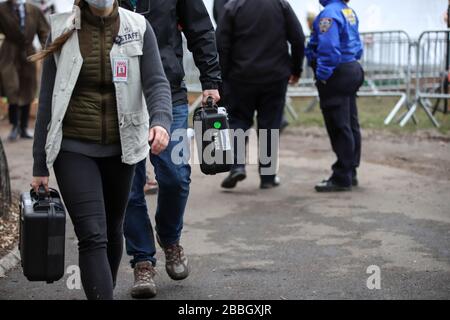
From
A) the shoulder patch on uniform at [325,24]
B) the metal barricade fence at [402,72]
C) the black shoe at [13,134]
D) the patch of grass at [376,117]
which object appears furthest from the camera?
the metal barricade fence at [402,72]

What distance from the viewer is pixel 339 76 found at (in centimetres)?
853

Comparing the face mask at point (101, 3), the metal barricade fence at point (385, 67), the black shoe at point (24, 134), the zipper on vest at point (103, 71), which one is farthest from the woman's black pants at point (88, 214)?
the metal barricade fence at point (385, 67)

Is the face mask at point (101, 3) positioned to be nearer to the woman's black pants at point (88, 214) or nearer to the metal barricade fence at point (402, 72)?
the woman's black pants at point (88, 214)

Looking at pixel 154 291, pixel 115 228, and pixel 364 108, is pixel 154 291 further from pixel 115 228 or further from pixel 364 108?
pixel 364 108

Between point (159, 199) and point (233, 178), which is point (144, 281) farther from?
point (233, 178)

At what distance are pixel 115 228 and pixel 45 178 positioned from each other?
1.71 feet

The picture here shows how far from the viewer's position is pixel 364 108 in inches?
610

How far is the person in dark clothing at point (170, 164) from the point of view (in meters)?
5.27

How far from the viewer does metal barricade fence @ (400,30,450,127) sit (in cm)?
1338

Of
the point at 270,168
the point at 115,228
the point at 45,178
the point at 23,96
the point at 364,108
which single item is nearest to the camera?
the point at 45,178

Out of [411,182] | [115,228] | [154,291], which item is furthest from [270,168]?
[115,228]

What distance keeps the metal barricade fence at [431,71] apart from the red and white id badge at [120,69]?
9495mm

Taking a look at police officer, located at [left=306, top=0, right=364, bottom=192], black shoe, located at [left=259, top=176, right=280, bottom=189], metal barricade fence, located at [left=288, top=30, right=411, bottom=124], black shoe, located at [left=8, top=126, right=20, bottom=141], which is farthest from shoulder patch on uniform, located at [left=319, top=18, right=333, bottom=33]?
metal barricade fence, located at [left=288, top=30, right=411, bottom=124]

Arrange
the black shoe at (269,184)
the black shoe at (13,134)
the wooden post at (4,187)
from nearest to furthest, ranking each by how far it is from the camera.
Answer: the wooden post at (4,187) → the black shoe at (269,184) → the black shoe at (13,134)
